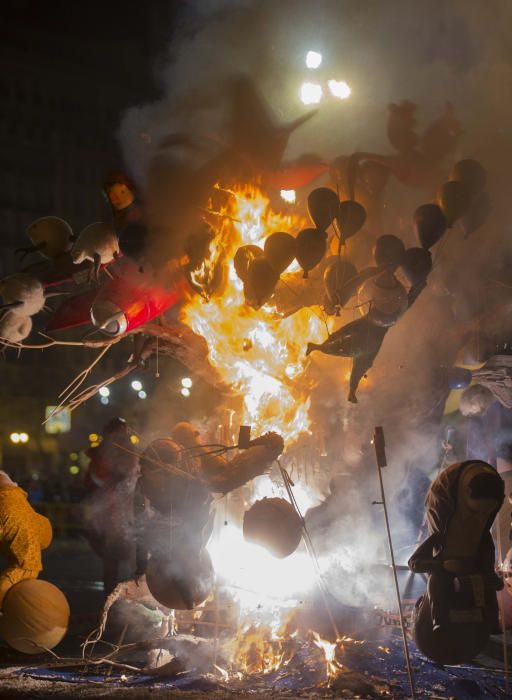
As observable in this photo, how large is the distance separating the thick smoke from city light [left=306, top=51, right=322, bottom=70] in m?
0.15

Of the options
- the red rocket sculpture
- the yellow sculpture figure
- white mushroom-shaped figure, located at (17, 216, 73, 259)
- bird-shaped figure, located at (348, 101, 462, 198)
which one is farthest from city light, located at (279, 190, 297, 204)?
the yellow sculpture figure

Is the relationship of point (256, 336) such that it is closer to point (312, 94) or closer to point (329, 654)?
point (312, 94)

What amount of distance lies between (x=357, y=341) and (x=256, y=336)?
1770 millimetres

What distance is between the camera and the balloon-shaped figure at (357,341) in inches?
305

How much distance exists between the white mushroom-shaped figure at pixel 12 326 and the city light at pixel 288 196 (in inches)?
158

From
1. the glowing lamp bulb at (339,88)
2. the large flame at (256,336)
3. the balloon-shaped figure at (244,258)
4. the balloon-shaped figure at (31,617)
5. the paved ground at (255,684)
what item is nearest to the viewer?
the paved ground at (255,684)

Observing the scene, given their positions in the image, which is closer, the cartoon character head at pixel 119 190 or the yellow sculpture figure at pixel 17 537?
the yellow sculpture figure at pixel 17 537

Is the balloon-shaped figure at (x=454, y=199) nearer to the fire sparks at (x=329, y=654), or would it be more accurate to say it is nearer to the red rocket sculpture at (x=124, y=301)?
the red rocket sculpture at (x=124, y=301)

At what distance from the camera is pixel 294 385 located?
9164 millimetres

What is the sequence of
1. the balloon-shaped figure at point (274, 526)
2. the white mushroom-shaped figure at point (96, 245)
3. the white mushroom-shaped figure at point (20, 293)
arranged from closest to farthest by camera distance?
the balloon-shaped figure at point (274, 526), the white mushroom-shaped figure at point (20, 293), the white mushroom-shaped figure at point (96, 245)

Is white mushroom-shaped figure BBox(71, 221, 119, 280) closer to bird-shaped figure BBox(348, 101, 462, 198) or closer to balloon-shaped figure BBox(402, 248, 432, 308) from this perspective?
bird-shaped figure BBox(348, 101, 462, 198)

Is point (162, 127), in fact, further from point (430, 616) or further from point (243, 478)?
point (430, 616)

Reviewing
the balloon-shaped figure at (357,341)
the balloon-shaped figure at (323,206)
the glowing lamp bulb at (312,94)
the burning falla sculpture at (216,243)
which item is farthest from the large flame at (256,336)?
the glowing lamp bulb at (312,94)

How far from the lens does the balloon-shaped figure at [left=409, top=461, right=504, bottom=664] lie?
588 cm
